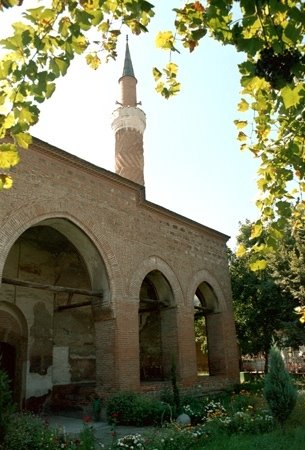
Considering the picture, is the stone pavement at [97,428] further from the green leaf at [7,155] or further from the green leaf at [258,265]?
the green leaf at [7,155]

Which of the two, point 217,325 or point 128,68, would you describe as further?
point 128,68

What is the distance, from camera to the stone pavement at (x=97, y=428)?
835 centimetres

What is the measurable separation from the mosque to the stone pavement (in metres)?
0.78

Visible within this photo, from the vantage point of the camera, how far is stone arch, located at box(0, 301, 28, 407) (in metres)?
12.0

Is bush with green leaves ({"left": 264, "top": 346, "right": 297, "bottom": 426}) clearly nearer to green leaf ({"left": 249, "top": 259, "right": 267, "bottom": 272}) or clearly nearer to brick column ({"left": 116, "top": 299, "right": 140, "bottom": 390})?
brick column ({"left": 116, "top": 299, "right": 140, "bottom": 390})

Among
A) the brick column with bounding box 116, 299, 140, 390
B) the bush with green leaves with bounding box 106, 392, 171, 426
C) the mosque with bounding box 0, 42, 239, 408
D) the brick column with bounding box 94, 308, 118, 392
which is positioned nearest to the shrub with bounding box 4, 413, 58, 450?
the bush with green leaves with bounding box 106, 392, 171, 426

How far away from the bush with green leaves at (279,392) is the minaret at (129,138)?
9.63 m

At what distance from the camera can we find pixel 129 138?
17203mm

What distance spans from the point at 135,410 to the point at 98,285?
3360 millimetres

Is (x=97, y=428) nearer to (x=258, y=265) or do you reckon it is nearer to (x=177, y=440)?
(x=177, y=440)

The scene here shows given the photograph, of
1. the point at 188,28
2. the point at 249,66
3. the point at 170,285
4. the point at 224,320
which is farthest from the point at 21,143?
the point at 224,320

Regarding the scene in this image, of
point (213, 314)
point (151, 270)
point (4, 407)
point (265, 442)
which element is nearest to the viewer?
point (4, 407)

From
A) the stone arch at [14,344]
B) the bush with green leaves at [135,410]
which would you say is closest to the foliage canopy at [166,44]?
the bush with green leaves at [135,410]

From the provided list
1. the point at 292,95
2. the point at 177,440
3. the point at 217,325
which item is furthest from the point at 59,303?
the point at 292,95
